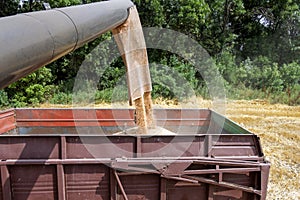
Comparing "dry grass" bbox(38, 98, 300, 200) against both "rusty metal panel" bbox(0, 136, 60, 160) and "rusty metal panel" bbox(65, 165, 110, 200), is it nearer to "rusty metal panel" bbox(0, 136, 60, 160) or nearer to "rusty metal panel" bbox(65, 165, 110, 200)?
"rusty metal panel" bbox(65, 165, 110, 200)

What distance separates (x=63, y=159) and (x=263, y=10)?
15.2 metres

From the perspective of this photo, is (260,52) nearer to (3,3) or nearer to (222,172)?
(3,3)

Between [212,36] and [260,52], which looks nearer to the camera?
[212,36]

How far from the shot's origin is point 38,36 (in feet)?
3.18

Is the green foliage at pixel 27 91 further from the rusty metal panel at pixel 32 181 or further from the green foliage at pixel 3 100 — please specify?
the rusty metal panel at pixel 32 181

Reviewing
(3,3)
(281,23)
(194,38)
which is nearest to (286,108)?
(194,38)

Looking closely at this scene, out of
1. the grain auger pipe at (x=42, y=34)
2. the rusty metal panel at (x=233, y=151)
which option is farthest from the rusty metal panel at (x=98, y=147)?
the grain auger pipe at (x=42, y=34)

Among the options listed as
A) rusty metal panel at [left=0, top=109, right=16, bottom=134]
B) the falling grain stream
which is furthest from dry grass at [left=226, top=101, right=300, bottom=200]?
rusty metal panel at [left=0, top=109, right=16, bottom=134]

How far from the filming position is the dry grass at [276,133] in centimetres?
457

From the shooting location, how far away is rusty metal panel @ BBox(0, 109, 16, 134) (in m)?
4.27

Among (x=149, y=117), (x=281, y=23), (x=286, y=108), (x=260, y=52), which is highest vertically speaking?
(x=281, y=23)

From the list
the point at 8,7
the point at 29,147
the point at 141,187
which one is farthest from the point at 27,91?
the point at 141,187

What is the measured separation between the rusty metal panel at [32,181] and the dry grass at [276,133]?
3.09 m

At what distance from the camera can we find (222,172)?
2.94 metres
